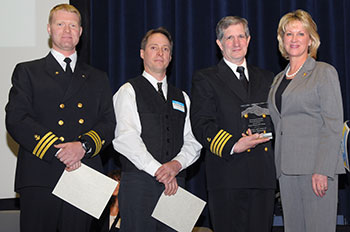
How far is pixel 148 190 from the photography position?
293cm

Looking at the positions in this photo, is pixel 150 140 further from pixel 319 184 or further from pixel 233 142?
pixel 319 184

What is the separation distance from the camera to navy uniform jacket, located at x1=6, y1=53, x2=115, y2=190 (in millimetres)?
2633

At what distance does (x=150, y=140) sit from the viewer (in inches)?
117

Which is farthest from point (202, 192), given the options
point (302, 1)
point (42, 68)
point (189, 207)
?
point (42, 68)

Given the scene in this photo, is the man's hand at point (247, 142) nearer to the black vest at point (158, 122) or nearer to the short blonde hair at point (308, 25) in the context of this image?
the black vest at point (158, 122)

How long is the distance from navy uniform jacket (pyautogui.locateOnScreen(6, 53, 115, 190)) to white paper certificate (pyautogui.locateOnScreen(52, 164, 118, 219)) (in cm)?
7

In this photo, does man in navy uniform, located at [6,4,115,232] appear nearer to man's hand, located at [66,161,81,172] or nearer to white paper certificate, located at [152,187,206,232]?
man's hand, located at [66,161,81,172]

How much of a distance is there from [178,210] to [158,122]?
57 centimetres

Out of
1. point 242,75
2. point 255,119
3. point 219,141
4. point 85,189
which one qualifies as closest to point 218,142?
point 219,141

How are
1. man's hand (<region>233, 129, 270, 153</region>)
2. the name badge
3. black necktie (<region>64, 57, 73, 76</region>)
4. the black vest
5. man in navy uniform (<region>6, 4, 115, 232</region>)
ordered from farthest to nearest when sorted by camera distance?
the name badge
the black vest
black necktie (<region>64, 57, 73, 76</region>)
man's hand (<region>233, 129, 270, 153</region>)
man in navy uniform (<region>6, 4, 115, 232</region>)

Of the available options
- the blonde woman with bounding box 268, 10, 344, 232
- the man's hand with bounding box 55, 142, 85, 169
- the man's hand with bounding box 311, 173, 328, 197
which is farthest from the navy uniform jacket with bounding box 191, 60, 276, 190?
the man's hand with bounding box 55, 142, 85, 169

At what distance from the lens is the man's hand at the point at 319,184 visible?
105 inches

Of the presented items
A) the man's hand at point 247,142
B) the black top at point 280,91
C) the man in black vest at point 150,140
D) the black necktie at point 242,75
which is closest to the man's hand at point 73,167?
the man in black vest at point 150,140

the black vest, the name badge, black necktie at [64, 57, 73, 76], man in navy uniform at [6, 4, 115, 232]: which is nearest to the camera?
man in navy uniform at [6, 4, 115, 232]
